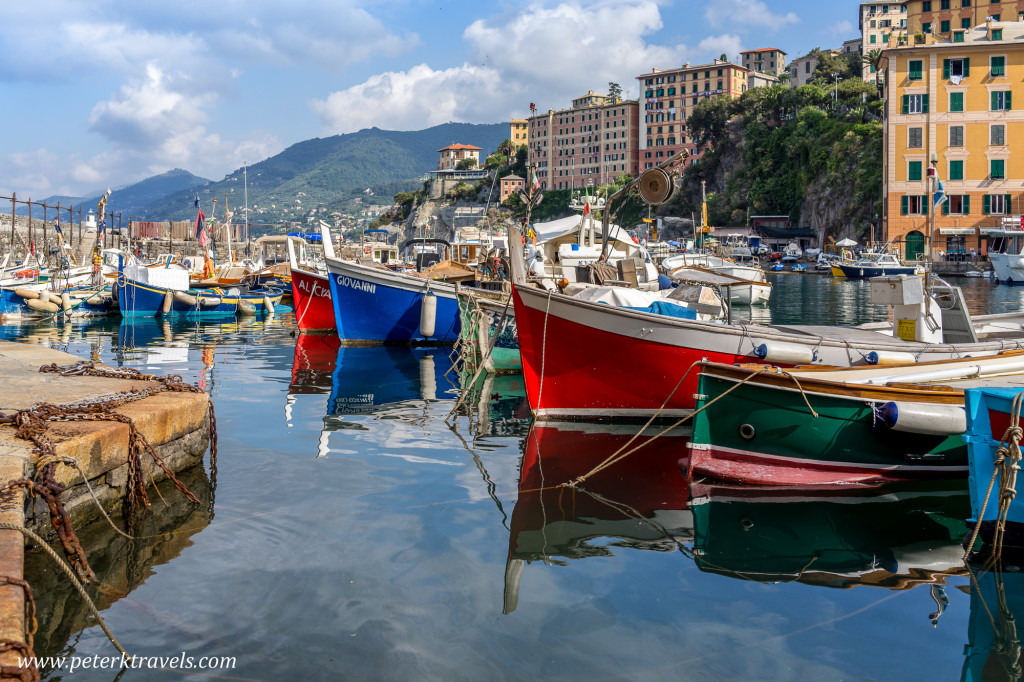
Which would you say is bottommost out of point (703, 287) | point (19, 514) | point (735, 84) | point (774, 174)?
point (19, 514)

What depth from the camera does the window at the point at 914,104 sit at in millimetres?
55344

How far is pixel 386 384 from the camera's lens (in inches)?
583

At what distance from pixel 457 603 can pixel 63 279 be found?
116 feet

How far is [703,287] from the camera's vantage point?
524 inches

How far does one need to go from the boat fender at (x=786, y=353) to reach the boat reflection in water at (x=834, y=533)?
2.16 metres

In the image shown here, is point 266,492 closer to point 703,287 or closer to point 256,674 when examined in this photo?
point 256,674

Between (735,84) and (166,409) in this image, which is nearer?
(166,409)

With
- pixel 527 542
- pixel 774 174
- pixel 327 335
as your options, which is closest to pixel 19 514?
pixel 527 542

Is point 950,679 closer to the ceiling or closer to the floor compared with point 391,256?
closer to the floor

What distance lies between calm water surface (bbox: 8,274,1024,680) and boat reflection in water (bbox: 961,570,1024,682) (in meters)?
0.11

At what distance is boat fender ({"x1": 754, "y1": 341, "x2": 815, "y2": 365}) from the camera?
32.1ft

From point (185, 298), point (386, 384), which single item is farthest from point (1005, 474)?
point (185, 298)

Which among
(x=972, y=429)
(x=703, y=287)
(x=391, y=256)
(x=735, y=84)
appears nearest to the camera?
(x=972, y=429)

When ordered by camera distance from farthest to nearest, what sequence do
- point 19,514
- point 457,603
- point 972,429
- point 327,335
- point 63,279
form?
point 63,279 → point 327,335 → point 972,429 → point 457,603 → point 19,514
